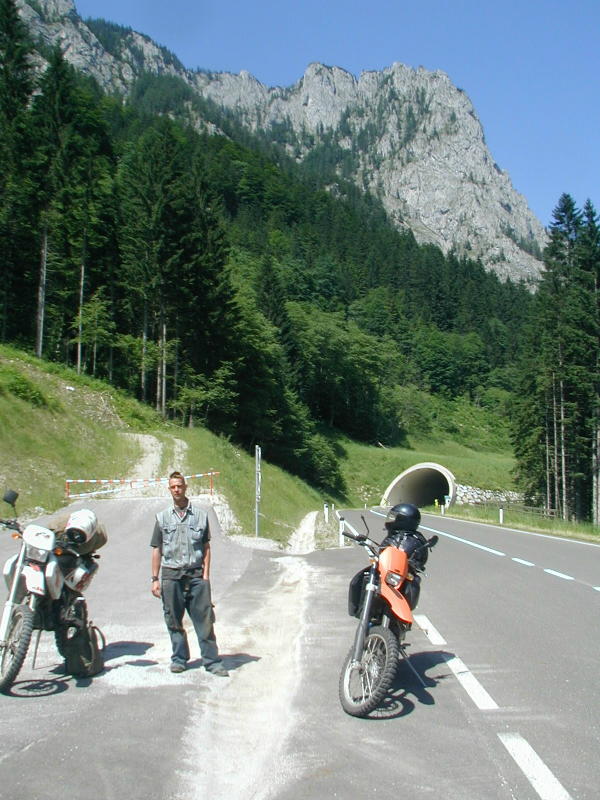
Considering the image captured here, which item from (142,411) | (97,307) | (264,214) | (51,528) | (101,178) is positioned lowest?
(51,528)

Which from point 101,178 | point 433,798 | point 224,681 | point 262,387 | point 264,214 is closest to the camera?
point 433,798

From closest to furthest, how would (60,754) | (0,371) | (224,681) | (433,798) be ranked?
(433,798), (60,754), (224,681), (0,371)

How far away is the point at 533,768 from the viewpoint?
13.2 feet

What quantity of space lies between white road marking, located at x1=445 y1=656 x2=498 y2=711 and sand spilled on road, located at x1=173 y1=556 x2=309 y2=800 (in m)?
1.43

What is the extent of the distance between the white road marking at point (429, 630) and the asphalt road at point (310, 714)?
0.9 inches

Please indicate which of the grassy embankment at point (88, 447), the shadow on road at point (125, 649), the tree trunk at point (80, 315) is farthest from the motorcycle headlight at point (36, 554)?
the tree trunk at point (80, 315)

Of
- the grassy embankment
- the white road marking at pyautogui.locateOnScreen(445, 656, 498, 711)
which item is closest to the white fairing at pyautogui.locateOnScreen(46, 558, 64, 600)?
the white road marking at pyautogui.locateOnScreen(445, 656, 498, 711)

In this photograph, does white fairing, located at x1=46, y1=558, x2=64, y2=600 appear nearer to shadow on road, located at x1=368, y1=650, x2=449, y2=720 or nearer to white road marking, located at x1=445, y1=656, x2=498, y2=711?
shadow on road, located at x1=368, y1=650, x2=449, y2=720

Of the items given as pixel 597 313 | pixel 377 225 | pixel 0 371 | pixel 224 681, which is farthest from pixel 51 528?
pixel 377 225

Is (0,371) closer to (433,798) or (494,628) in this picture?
(494,628)

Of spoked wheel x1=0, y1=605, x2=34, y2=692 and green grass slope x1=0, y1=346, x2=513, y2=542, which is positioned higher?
green grass slope x1=0, y1=346, x2=513, y2=542

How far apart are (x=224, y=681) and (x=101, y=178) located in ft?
139

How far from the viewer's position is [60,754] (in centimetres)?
419

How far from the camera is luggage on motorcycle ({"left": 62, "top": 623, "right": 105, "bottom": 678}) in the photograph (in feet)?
19.3
